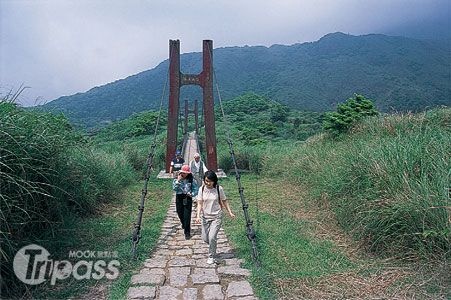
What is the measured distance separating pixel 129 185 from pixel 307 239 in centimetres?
505

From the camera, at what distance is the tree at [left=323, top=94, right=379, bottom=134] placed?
8.47m

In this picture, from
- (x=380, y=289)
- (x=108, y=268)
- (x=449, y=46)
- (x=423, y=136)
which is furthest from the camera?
(x=449, y=46)

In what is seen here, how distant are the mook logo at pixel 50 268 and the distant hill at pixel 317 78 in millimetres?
18786

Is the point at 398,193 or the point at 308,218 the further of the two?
the point at 308,218

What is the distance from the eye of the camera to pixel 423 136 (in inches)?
176

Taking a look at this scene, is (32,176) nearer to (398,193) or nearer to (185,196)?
(185,196)

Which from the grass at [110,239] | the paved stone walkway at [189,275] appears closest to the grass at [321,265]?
the paved stone walkway at [189,275]

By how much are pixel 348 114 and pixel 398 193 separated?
17.1 feet

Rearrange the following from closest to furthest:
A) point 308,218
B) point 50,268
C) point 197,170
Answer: point 50,268 → point 308,218 → point 197,170

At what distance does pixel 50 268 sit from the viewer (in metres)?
3.29

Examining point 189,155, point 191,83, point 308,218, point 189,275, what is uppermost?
point 191,83

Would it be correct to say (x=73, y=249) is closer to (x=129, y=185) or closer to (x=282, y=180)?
(x=129, y=185)

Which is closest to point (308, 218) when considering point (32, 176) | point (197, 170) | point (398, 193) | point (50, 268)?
point (197, 170)

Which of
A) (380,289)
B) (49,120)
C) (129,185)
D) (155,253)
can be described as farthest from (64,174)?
(129,185)
